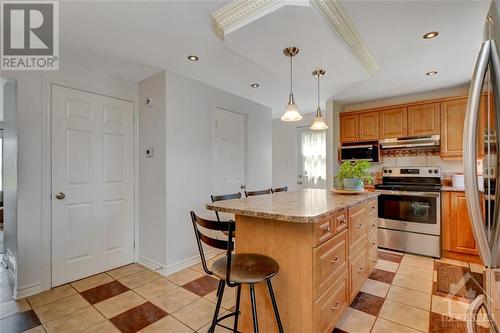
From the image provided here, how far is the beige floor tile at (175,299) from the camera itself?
215 cm

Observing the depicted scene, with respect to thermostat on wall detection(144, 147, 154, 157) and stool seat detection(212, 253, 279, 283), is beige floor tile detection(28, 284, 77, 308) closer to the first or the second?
thermostat on wall detection(144, 147, 154, 157)

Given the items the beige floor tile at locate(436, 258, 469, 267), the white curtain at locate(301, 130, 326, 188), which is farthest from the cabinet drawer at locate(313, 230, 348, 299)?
the white curtain at locate(301, 130, 326, 188)

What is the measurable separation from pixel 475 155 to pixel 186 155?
2.71 metres

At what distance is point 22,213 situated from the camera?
7.64 feet

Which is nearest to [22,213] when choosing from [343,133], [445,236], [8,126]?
[8,126]

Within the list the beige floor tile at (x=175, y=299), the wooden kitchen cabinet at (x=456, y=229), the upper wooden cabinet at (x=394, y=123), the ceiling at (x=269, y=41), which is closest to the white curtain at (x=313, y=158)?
the upper wooden cabinet at (x=394, y=123)

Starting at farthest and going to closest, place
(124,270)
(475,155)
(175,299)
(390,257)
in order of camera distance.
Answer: (390,257), (124,270), (175,299), (475,155)

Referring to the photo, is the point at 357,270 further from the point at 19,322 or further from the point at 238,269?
the point at 19,322

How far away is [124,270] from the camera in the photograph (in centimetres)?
295

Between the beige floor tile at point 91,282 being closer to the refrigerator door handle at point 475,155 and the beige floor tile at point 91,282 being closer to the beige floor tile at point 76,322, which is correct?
the beige floor tile at point 76,322

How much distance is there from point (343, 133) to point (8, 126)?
4.57 metres

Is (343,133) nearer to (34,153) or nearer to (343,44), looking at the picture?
(343,44)

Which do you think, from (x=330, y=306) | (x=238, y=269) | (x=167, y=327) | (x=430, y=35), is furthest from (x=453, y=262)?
(x=167, y=327)

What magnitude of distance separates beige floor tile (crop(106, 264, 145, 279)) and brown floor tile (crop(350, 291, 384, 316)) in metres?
2.40
